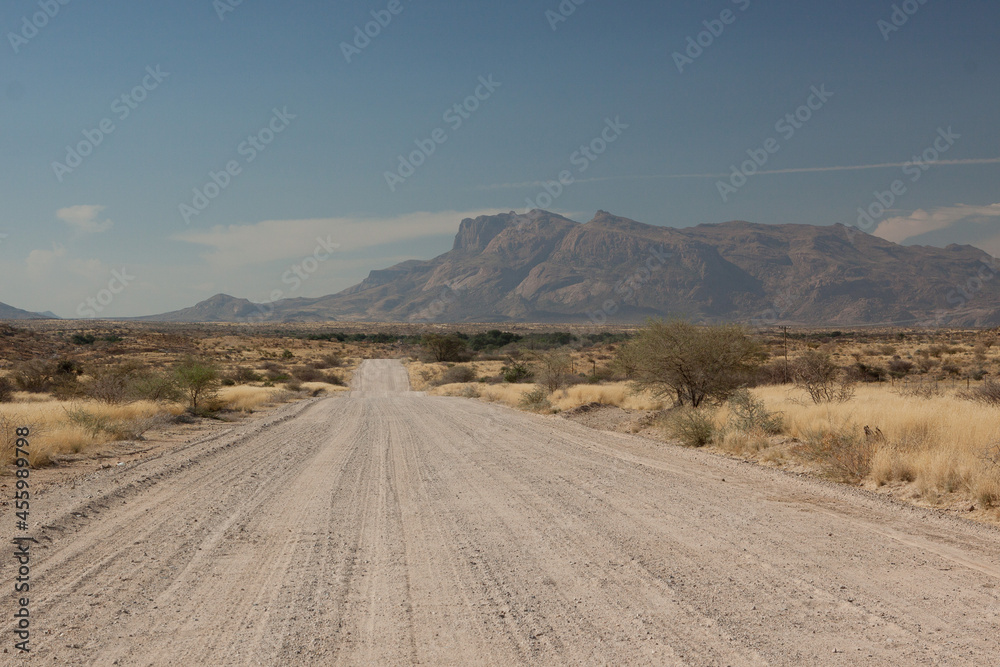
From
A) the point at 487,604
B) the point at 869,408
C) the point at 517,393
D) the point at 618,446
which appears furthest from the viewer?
the point at 517,393

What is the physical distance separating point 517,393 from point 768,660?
29.4 m

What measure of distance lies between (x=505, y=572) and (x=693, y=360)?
1585 centimetres

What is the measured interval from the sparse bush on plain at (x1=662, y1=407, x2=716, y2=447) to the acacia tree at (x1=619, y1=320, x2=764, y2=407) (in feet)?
12.6

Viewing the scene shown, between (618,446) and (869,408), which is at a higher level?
(869,408)

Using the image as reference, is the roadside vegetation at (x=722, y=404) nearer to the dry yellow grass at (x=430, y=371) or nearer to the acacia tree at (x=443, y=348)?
the dry yellow grass at (x=430, y=371)

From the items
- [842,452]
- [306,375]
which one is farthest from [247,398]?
[842,452]

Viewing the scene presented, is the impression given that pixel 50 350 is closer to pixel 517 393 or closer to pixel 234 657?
pixel 517 393

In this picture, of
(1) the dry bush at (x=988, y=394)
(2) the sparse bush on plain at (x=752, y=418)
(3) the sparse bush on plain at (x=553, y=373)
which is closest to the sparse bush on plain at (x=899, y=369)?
(3) the sparse bush on plain at (x=553, y=373)

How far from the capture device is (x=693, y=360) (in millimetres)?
20562

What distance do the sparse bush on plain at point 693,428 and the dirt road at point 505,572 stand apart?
3930 mm

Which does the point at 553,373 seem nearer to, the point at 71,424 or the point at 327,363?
the point at 71,424

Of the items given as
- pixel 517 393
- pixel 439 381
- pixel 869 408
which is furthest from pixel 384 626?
pixel 439 381

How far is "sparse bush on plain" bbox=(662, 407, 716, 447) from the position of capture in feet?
51.1

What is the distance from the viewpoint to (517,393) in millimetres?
33594
